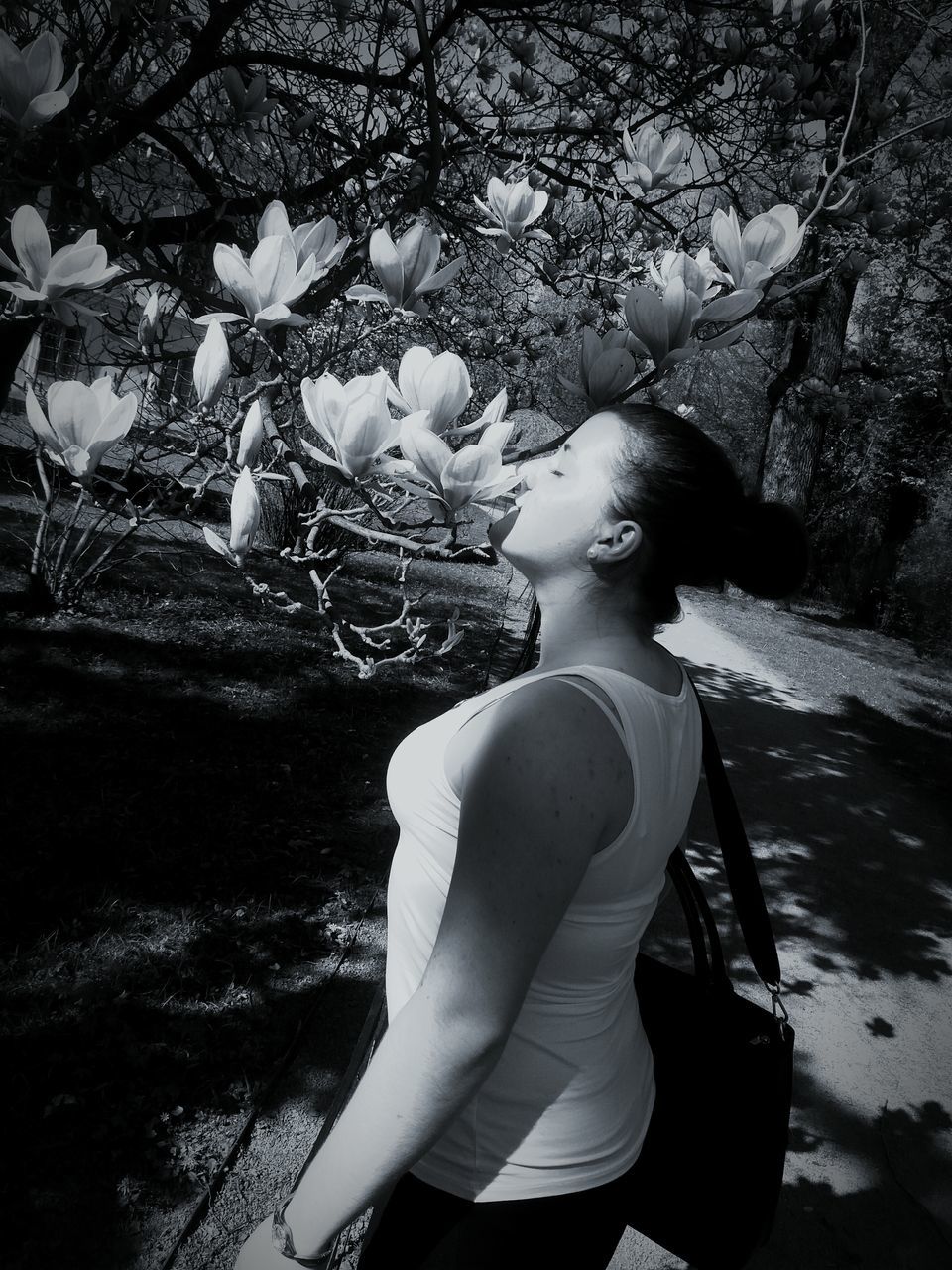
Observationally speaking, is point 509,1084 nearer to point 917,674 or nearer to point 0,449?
point 0,449

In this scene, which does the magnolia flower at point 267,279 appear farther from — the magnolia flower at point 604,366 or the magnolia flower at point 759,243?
the magnolia flower at point 759,243

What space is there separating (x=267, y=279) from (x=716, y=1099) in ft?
4.55

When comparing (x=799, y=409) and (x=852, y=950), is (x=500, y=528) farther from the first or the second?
(x=799, y=409)

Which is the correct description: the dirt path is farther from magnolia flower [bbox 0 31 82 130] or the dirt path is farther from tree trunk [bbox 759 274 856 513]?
tree trunk [bbox 759 274 856 513]

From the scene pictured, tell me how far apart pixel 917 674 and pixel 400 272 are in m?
13.9

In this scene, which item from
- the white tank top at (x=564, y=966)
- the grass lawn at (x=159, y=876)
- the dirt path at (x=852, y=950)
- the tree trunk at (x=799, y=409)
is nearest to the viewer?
the white tank top at (x=564, y=966)

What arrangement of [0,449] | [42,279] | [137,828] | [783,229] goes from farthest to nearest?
[0,449]
[137,828]
[783,229]
[42,279]

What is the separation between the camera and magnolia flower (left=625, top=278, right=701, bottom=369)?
37.6 inches

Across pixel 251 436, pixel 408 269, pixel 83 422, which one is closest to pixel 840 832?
pixel 408 269

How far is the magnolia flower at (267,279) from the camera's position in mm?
884

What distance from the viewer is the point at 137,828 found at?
152 inches

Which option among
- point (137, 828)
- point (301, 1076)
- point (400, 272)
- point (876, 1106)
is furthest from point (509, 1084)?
point (137, 828)

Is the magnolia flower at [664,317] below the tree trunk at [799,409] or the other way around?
below

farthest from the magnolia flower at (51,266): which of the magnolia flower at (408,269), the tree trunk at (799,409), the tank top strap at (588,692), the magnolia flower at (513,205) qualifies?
the tree trunk at (799,409)
